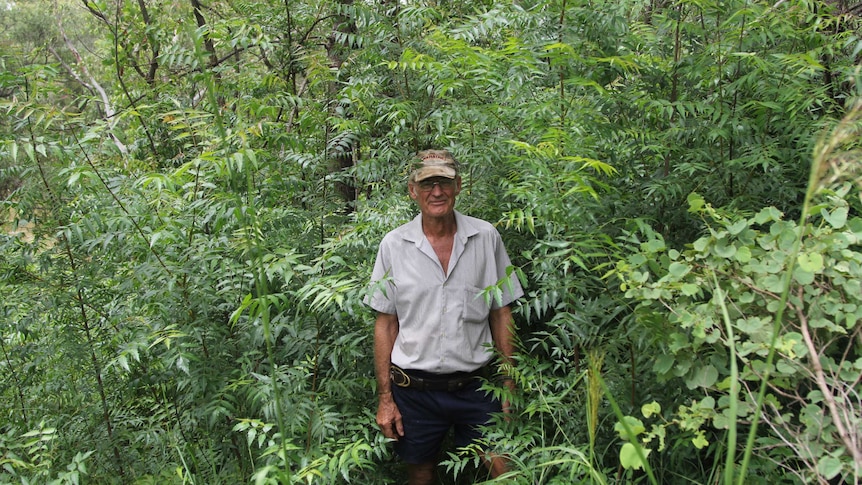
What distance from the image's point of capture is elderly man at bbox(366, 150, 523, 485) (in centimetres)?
316

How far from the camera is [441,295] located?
3.18m

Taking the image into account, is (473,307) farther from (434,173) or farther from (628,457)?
(628,457)

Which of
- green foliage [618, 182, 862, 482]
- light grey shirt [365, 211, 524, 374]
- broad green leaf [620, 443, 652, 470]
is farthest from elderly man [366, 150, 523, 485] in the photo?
broad green leaf [620, 443, 652, 470]

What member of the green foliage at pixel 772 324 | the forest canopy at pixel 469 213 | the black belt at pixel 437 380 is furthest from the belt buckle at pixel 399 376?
the green foliage at pixel 772 324

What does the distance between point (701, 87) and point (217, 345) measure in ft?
9.82

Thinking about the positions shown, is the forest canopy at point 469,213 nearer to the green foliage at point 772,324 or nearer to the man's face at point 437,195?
the green foliage at point 772,324

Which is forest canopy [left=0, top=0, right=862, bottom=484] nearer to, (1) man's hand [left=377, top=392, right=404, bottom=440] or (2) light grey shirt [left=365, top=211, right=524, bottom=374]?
(1) man's hand [left=377, top=392, right=404, bottom=440]

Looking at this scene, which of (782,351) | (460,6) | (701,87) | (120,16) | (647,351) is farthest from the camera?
(120,16)

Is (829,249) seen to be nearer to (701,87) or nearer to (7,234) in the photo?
(701,87)

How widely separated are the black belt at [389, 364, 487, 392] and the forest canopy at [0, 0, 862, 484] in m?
0.20

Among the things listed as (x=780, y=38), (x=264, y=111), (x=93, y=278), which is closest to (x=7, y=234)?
(x=93, y=278)

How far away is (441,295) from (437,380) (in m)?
0.43

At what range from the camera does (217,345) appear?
11.6 feet

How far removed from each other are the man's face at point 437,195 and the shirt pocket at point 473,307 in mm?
411
